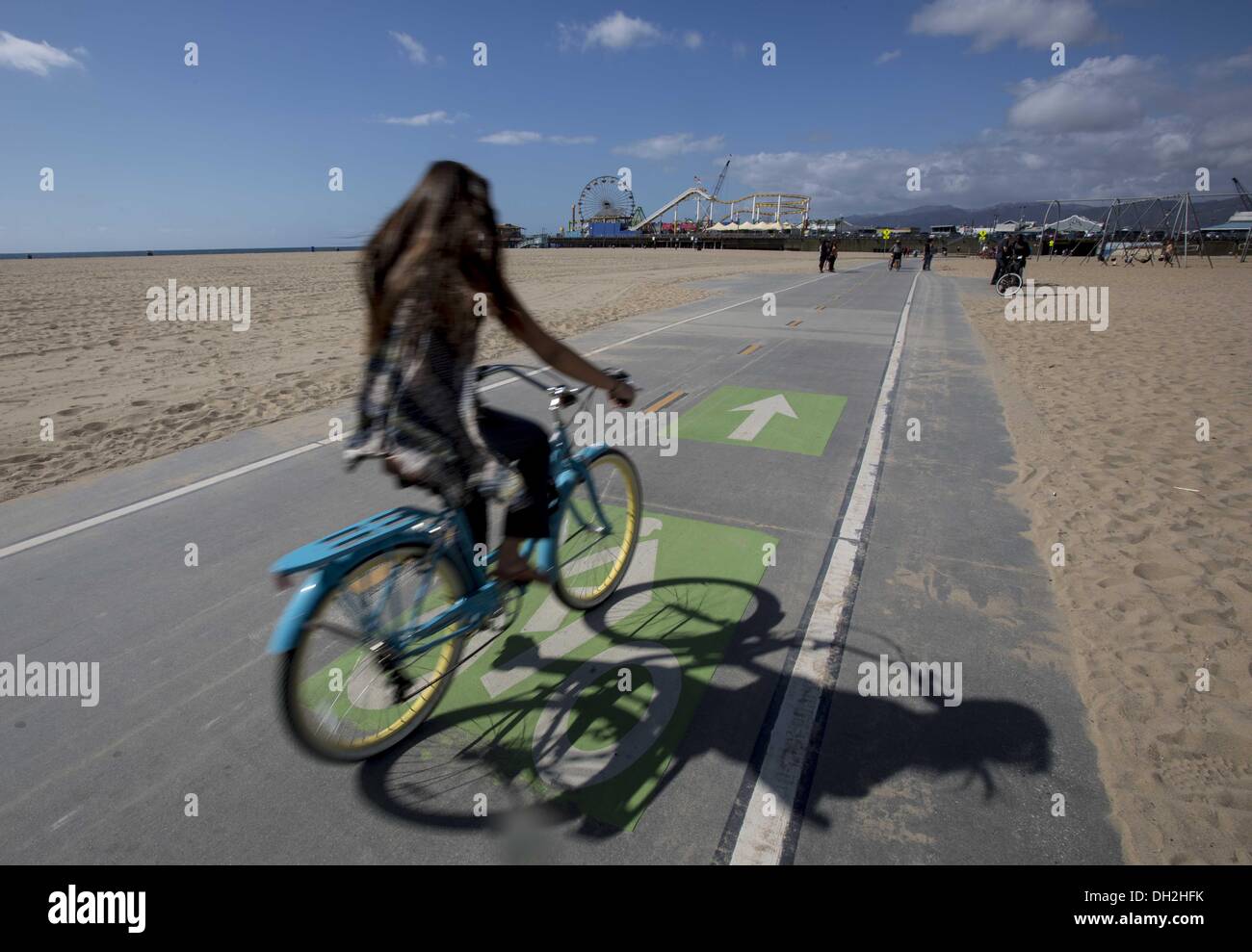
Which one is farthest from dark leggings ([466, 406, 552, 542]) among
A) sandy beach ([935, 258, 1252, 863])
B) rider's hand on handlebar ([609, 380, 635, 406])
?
sandy beach ([935, 258, 1252, 863])

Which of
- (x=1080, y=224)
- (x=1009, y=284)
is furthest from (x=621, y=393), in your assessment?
(x=1080, y=224)

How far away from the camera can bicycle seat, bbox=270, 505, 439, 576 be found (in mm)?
2312

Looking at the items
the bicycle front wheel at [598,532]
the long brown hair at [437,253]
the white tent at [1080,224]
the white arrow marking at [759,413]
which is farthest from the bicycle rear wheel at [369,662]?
the white tent at [1080,224]

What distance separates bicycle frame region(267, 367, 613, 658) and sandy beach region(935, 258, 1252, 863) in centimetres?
274

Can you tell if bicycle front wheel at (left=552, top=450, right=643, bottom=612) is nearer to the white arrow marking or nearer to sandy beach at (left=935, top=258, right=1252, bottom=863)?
sandy beach at (left=935, top=258, right=1252, bottom=863)

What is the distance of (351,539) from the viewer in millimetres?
2525

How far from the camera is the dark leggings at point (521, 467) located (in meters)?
2.89

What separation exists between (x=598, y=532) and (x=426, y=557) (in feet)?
4.29

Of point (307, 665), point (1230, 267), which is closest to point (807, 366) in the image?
point (307, 665)

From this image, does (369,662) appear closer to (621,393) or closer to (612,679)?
(612,679)

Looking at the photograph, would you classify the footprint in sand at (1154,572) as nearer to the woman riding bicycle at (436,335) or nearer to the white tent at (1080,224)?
the woman riding bicycle at (436,335)

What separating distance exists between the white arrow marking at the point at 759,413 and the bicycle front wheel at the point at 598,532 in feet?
10.5

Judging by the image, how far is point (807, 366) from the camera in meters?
10.8
